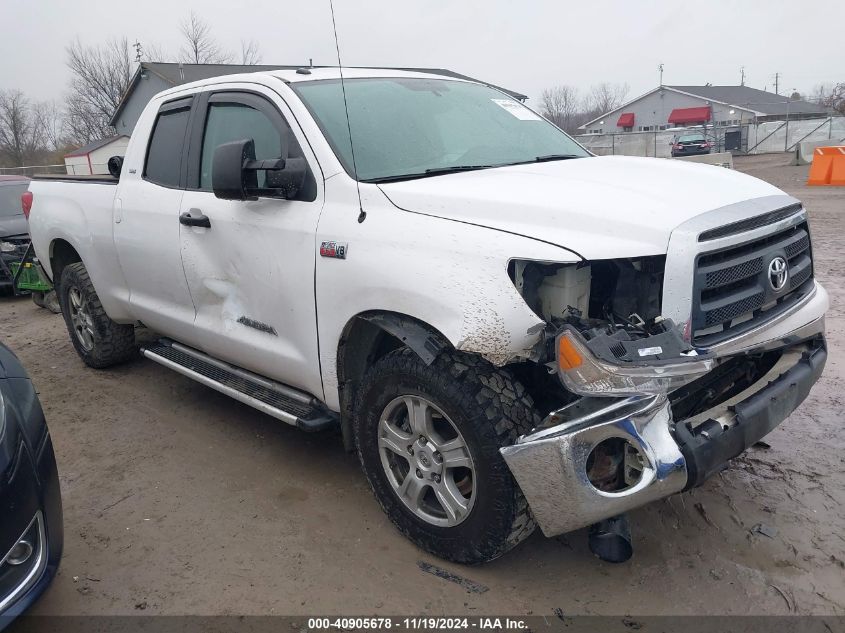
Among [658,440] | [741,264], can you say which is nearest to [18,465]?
[658,440]

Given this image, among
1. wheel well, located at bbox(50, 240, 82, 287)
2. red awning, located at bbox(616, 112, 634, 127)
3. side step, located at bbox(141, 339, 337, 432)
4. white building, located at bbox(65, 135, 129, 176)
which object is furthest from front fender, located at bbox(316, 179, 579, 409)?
red awning, located at bbox(616, 112, 634, 127)

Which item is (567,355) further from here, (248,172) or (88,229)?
(88,229)

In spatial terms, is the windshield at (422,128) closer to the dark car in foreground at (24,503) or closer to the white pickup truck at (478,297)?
the white pickup truck at (478,297)

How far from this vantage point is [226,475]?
149 inches

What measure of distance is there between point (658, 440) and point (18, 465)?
7.10ft

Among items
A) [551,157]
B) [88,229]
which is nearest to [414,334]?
[551,157]

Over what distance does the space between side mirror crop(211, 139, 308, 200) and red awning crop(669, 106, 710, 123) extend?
59.3m

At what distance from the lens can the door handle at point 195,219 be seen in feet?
12.0

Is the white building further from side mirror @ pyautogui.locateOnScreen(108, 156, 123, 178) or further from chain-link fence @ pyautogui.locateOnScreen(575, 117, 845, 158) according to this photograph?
side mirror @ pyautogui.locateOnScreen(108, 156, 123, 178)

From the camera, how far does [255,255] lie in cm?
339

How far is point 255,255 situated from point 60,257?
3.11 metres

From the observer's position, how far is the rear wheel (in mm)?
5227

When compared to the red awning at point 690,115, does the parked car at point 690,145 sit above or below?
below

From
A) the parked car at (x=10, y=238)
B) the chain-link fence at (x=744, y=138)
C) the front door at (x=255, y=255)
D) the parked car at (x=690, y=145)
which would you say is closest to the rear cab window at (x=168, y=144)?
the front door at (x=255, y=255)
